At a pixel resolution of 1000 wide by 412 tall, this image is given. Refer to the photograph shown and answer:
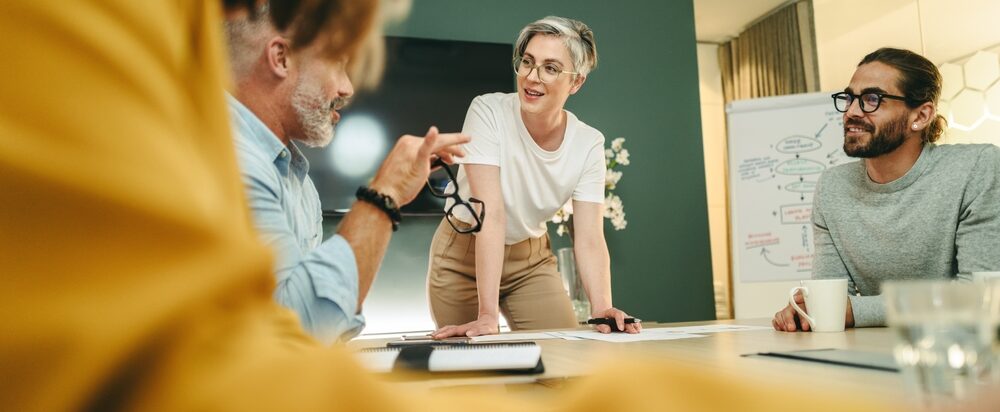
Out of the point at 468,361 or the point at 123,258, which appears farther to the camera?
the point at 468,361

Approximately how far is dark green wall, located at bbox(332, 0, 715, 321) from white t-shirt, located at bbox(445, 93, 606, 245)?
5.10ft

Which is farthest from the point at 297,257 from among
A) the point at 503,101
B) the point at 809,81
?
the point at 809,81

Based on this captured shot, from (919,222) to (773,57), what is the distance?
4.32m

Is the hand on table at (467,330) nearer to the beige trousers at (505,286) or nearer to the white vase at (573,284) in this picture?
the beige trousers at (505,286)

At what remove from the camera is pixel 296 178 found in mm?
1438

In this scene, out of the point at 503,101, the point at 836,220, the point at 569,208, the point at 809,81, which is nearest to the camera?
the point at 836,220

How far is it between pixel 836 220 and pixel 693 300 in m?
2.04

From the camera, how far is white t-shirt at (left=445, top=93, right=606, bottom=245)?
2303 mm

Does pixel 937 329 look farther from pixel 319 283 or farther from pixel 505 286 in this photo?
pixel 505 286

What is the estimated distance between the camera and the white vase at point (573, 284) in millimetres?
3303

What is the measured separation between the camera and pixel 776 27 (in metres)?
5.80

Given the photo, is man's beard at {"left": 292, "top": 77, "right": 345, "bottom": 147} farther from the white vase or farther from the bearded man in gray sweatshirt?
the white vase

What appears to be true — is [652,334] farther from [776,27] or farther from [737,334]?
[776,27]

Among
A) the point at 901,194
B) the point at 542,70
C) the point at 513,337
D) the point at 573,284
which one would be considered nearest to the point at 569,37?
the point at 542,70
